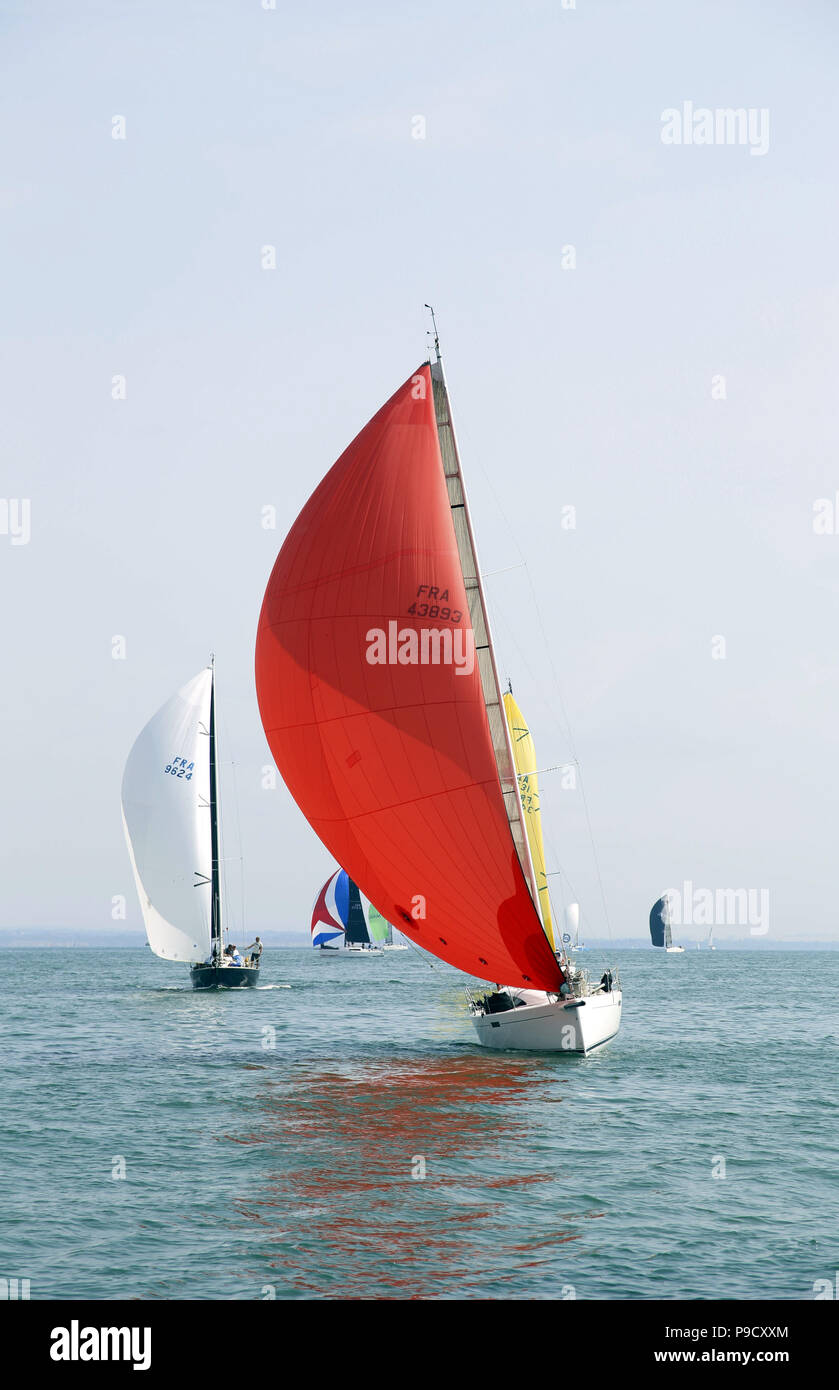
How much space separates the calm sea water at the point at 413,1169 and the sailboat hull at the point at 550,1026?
41 cm

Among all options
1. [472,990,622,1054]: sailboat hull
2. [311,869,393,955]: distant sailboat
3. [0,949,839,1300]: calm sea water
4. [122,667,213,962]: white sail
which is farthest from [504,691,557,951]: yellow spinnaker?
[311,869,393,955]: distant sailboat

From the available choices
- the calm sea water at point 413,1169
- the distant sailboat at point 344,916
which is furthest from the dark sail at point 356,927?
the calm sea water at point 413,1169

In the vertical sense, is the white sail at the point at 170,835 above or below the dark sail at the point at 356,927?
above

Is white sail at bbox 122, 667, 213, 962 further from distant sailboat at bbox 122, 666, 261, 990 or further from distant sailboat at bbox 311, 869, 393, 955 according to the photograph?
distant sailboat at bbox 311, 869, 393, 955

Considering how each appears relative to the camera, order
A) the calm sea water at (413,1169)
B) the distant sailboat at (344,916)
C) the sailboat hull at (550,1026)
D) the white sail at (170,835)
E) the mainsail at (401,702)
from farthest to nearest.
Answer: the distant sailboat at (344,916)
the white sail at (170,835)
the sailboat hull at (550,1026)
the mainsail at (401,702)
the calm sea water at (413,1169)

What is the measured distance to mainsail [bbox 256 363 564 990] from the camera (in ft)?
84.0

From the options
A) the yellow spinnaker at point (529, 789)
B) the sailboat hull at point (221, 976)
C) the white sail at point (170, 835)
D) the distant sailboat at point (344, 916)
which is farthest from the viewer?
the distant sailboat at point (344, 916)

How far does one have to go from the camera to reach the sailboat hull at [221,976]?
56.7m

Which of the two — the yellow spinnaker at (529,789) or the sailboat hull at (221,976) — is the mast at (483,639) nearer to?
the yellow spinnaker at (529,789)

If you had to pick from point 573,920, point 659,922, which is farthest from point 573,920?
point 659,922

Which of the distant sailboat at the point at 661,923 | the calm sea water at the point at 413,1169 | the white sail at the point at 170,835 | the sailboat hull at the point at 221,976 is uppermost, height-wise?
the white sail at the point at 170,835

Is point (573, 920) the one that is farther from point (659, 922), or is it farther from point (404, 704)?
point (659, 922)

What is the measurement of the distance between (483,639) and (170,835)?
3112 cm

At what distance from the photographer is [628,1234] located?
15281 millimetres
